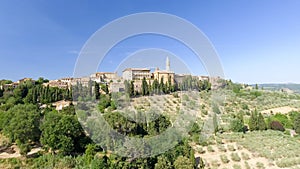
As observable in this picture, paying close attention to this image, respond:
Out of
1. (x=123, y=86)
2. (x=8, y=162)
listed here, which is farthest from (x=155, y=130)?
(x=123, y=86)

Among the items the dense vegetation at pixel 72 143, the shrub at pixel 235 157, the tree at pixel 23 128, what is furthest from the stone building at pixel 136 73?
the shrub at pixel 235 157

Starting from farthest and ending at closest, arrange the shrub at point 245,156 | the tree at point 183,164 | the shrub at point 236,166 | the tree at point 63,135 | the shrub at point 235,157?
the tree at point 63,135
the shrub at point 245,156
the shrub at point 235,157
the shrub at point 236,166
the tree at point 183,164

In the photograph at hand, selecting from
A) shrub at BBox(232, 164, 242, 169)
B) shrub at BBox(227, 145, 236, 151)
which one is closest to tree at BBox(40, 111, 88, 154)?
shrub at BBox(232, 164, 242, 169)

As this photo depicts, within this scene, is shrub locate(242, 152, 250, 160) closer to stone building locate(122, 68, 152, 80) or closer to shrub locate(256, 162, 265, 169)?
shrub locate(256, 162, 265, 169)

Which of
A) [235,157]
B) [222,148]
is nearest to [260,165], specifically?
[235,157]

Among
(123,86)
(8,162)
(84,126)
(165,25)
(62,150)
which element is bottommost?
(8,162)

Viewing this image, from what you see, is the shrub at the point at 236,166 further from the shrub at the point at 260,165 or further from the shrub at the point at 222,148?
the shrub at the point at 222,148

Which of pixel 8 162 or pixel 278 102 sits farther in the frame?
pixel 278 102

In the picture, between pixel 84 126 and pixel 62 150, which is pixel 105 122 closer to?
pixel 84 126

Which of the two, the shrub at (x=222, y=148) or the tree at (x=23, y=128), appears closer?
the tree at (x=23, y=128)

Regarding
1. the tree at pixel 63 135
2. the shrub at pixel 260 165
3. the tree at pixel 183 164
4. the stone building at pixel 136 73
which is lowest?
the shrub at pixel 260 165

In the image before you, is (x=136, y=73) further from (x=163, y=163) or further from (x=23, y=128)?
(x=163, y=163)

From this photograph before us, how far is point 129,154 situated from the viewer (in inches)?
279

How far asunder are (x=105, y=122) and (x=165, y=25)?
20.1 feet
